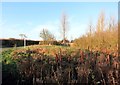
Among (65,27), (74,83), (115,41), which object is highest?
(65,27)

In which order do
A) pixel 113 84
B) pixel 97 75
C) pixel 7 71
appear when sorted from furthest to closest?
pixel 7 71, pixel 97 75, pixel 113 84

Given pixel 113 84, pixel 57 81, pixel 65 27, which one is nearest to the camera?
pixel 113 84

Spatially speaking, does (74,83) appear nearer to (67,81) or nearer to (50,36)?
(67,81)

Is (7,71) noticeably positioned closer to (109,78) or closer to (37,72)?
(37,72)

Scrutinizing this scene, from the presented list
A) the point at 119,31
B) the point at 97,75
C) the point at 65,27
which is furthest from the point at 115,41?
the point at 65,27

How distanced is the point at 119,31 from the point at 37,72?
8.97 meters

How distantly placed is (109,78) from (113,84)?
18cm

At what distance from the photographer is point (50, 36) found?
22469 mm

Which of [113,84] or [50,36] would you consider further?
[50,36]

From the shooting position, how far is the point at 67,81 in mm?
4781

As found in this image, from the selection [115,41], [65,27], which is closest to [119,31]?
[115,41]

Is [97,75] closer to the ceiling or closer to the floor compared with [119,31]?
closer to the floor

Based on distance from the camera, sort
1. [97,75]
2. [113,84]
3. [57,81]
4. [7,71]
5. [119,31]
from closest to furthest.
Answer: [113,84] < [57,81] < [97,75] < [7,71] < [119,31]

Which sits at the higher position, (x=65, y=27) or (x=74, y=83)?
(x=65, y=27)
